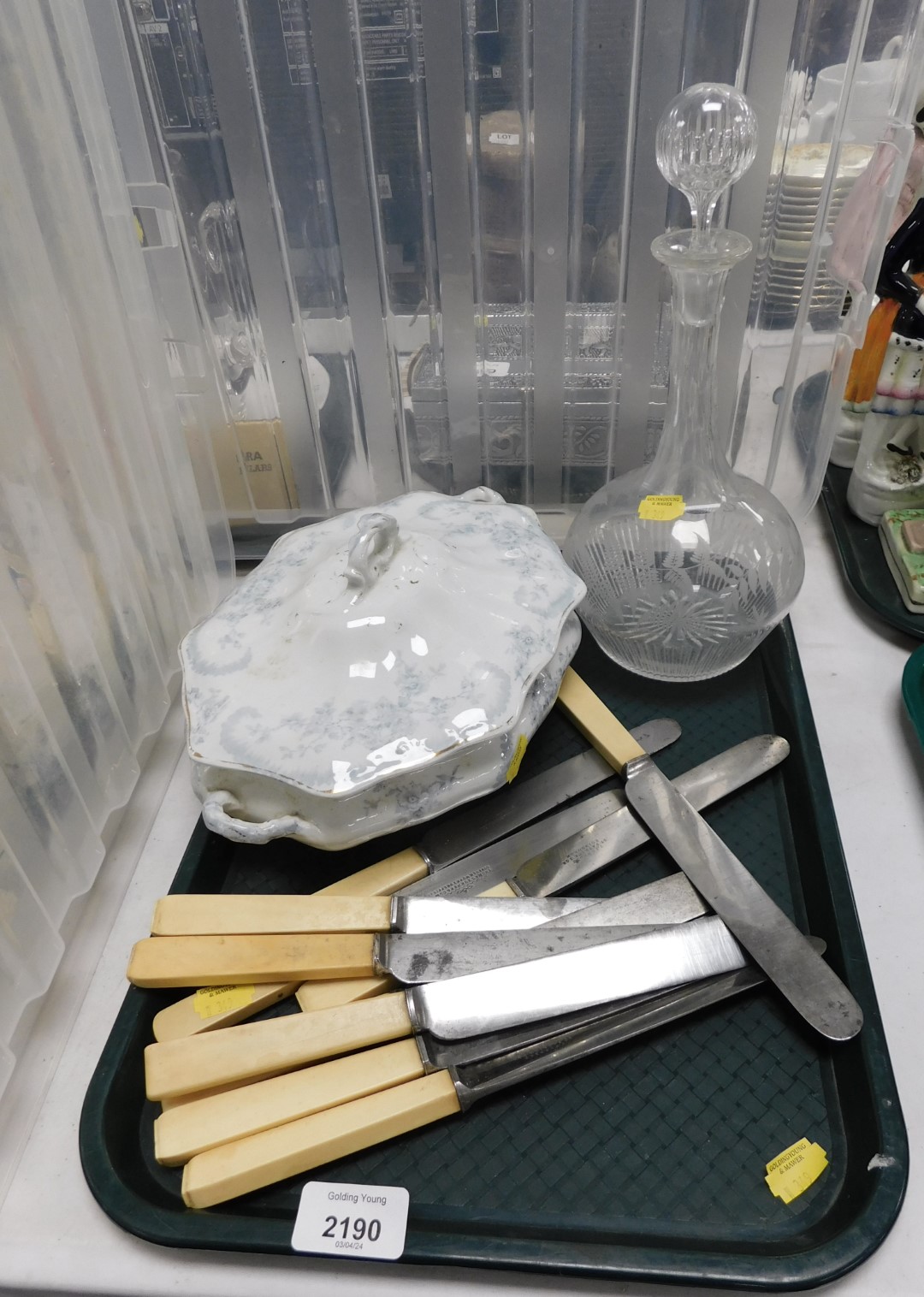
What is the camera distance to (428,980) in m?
0.41

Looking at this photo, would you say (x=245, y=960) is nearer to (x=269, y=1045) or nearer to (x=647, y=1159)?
(x=269, y=1045)

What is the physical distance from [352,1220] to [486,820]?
0.66 feet

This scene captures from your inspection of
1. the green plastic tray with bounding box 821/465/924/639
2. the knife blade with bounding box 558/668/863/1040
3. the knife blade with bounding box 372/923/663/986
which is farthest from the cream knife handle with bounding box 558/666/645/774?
the green plastic tray with bounding box 821/465/924/639

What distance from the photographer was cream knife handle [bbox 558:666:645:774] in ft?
1.68

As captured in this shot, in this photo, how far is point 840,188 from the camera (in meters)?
0.53

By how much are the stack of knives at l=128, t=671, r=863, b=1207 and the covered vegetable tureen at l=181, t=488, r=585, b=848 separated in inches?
1.8

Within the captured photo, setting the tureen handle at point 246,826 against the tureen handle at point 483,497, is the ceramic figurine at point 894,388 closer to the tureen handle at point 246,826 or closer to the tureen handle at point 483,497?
the tureen handle at point 483,497

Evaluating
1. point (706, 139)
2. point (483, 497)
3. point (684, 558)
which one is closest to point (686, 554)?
point (684, 558)

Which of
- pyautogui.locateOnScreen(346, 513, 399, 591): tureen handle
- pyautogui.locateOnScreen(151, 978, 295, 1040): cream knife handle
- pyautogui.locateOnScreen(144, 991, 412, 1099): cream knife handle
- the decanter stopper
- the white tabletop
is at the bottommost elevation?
the white tabletop

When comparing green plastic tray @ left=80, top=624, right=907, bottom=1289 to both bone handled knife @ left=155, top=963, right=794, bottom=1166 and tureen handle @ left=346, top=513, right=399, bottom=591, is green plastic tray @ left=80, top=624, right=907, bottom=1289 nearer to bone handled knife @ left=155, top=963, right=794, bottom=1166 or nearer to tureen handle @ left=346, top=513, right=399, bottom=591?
bone handled knife @ left=155, top=963, right=794, bottom=1166

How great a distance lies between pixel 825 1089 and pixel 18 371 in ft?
1.65

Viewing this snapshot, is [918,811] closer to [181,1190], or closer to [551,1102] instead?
[551,1102]

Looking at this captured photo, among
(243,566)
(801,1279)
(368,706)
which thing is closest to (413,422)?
(243,566)

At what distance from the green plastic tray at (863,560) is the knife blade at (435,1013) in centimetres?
32
